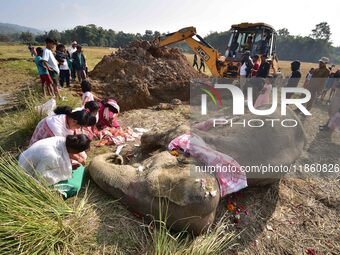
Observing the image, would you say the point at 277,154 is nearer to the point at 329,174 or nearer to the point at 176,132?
the point at 176,132

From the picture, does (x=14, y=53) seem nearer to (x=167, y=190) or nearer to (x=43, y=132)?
(x=43, y=132)

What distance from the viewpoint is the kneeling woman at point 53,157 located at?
9.37ft

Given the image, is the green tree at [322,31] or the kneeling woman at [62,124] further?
the green tree at [322,31]

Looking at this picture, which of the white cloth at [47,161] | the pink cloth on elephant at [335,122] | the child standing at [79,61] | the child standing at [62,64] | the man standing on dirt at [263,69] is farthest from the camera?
the child standing at [79,61]

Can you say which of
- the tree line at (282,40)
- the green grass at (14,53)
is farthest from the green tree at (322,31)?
the green grass at (14,53)

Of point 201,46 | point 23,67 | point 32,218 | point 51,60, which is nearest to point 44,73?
point 51,60

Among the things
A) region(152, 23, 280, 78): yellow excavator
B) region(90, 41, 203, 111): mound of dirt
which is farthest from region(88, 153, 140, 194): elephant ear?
region(152, 23, 280, 78): yellow excavator

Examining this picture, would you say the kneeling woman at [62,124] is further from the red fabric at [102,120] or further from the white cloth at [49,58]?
the white cloth at [49,58]

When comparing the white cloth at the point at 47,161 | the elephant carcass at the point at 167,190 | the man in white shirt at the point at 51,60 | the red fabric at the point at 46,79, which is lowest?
the elephant carcass at the point at 167,190

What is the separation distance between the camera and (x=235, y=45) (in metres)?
9.57

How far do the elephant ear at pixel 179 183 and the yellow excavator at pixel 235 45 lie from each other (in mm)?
6536

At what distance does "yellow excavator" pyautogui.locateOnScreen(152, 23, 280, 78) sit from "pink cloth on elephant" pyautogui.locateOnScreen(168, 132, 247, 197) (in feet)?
19.6

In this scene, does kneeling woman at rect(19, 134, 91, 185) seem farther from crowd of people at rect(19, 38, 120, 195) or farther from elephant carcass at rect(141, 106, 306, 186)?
elephant carcass at rect(141, 106, 306, 186)

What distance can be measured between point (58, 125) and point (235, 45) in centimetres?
772
